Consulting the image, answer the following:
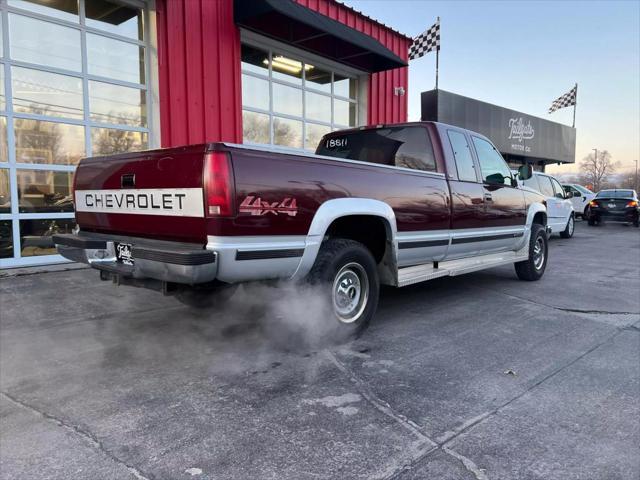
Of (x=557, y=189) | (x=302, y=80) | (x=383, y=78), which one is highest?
(x=383, y=78)

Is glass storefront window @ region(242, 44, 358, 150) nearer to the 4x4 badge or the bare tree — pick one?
the 4x4 badge

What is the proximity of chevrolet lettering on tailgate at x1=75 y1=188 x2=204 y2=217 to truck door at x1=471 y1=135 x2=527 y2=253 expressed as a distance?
12.1ft

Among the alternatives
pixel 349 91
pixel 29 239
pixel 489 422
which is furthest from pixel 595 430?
pixel 349 91

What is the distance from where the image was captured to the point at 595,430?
8.66 ft

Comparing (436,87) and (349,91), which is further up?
(436,87)

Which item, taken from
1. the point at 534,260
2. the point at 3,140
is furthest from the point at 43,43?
the point at 534,260

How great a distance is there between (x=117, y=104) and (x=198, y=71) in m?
1.49

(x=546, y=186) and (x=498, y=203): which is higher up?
(x=546, y=186)

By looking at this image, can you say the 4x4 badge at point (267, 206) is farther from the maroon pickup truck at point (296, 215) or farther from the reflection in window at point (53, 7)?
the reflection in window at point (53, 7)

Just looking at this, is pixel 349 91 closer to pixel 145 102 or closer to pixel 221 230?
pixel 145 102

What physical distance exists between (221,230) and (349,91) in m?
9.88

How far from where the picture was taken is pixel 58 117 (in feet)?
23.5

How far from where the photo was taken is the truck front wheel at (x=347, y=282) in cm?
373

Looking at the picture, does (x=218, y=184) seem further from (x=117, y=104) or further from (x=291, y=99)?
(x=291, y=99)
